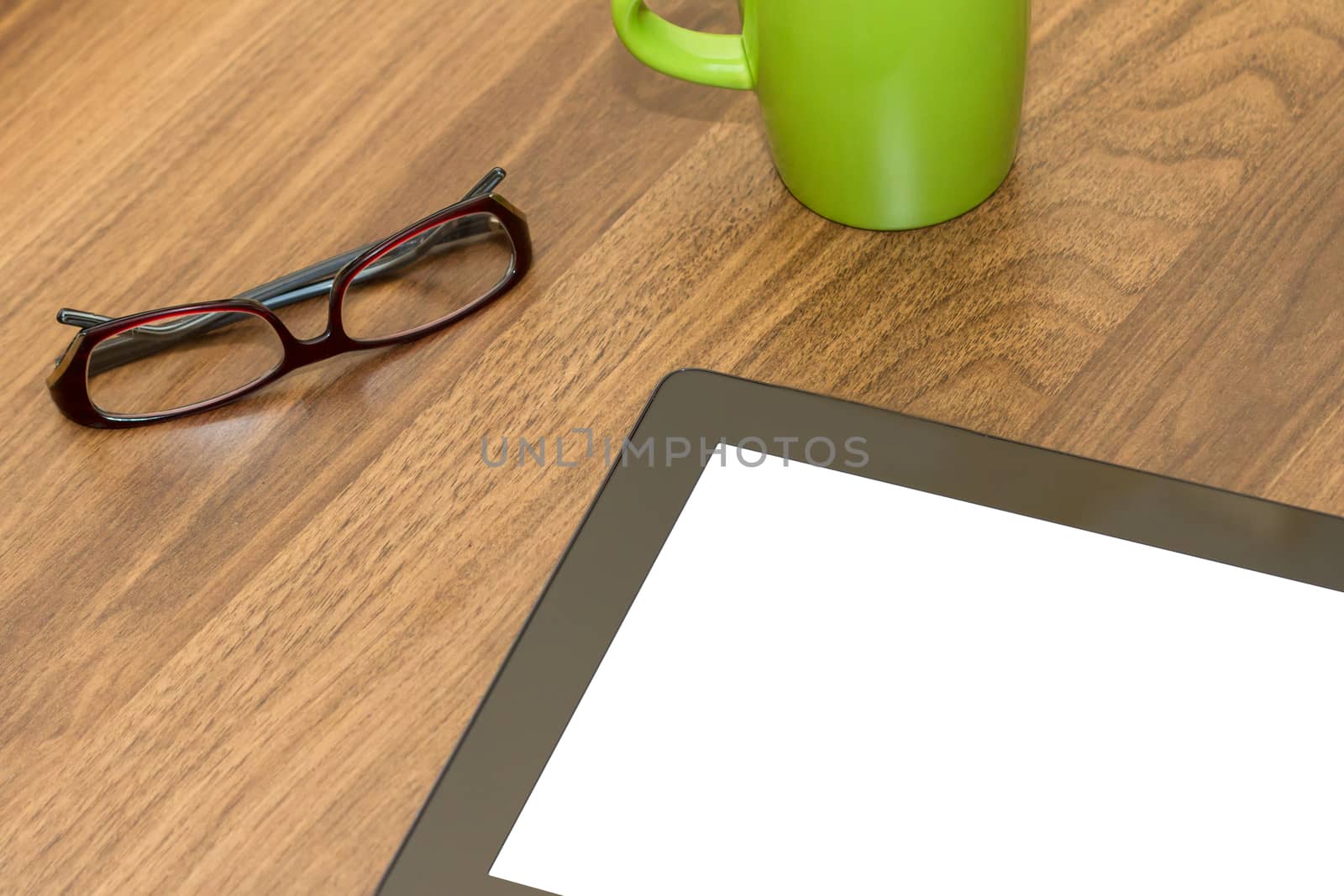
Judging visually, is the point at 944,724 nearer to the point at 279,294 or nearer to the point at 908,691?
the point at 908,691

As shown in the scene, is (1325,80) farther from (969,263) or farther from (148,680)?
(148,680)

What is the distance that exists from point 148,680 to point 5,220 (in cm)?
35

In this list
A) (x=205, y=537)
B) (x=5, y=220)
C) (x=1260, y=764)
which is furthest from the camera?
(x=5, y=220)

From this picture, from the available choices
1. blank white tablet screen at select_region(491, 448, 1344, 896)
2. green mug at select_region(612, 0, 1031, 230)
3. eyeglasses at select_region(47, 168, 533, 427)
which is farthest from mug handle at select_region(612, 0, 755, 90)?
blank white tablet screen at select_region(491, 448, 1344, 896)

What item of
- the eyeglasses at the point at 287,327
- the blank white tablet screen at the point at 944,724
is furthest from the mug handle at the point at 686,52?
the blank white tablet screen at the point at 944,724

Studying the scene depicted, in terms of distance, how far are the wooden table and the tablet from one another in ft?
0.11

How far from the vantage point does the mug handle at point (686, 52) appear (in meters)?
0.68

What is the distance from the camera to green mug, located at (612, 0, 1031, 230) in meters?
0.61

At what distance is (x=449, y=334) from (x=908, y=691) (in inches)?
12.4

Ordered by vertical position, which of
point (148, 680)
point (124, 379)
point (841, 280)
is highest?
point (841, 280)

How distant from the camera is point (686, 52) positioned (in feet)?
2.24

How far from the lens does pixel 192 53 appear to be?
2.83 feet

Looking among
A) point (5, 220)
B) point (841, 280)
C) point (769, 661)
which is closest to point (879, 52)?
point (841, 280)

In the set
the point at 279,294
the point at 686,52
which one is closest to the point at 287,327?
the point at 279,294
